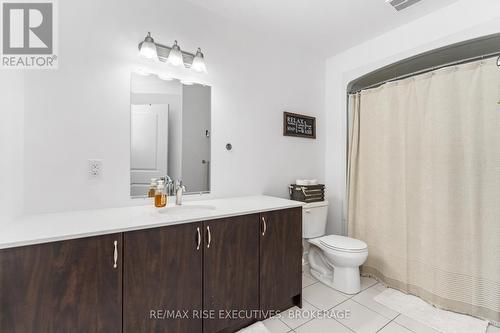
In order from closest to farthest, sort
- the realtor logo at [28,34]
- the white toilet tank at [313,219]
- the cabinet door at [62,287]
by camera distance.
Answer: the cabinet door at [62,287] < the realtor logo at [28,34] < the white toilet tank at [313,219]

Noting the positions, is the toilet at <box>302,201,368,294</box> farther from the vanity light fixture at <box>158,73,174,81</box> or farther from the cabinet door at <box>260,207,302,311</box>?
the vanity light fixture at <box>158,73,174,81</box>

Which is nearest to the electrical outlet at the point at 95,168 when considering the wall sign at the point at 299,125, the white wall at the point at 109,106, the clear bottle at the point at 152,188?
the white wall at the point at 109,106

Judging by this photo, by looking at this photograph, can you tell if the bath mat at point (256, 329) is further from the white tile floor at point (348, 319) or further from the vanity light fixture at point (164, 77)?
the vanity light fixture at point (164, 77)

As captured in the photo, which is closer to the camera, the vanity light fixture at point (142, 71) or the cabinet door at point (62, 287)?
the cabinet door at point (62, 287)

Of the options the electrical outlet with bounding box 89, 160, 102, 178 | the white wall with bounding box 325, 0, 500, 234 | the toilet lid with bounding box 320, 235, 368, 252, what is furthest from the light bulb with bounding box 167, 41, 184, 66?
the toilet lid with bounding box 320, 235, 368, 252

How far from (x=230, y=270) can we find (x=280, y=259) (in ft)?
1.44

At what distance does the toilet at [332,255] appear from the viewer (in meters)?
2.06

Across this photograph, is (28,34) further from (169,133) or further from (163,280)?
(163,280)

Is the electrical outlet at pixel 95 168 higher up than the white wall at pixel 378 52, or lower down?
lower down

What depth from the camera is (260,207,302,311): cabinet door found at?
1669 millimetres

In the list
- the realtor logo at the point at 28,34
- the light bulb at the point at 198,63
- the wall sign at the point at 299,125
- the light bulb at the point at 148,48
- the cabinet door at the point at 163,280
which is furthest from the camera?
the wall sign at the point at 299,125

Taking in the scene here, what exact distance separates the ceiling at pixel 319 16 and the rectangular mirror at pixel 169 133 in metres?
0.78

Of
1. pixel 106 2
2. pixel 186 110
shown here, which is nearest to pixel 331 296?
pixel 186 110

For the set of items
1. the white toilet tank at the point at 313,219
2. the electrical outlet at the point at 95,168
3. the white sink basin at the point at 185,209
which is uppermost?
the electrical outlet at the point at 95,168
